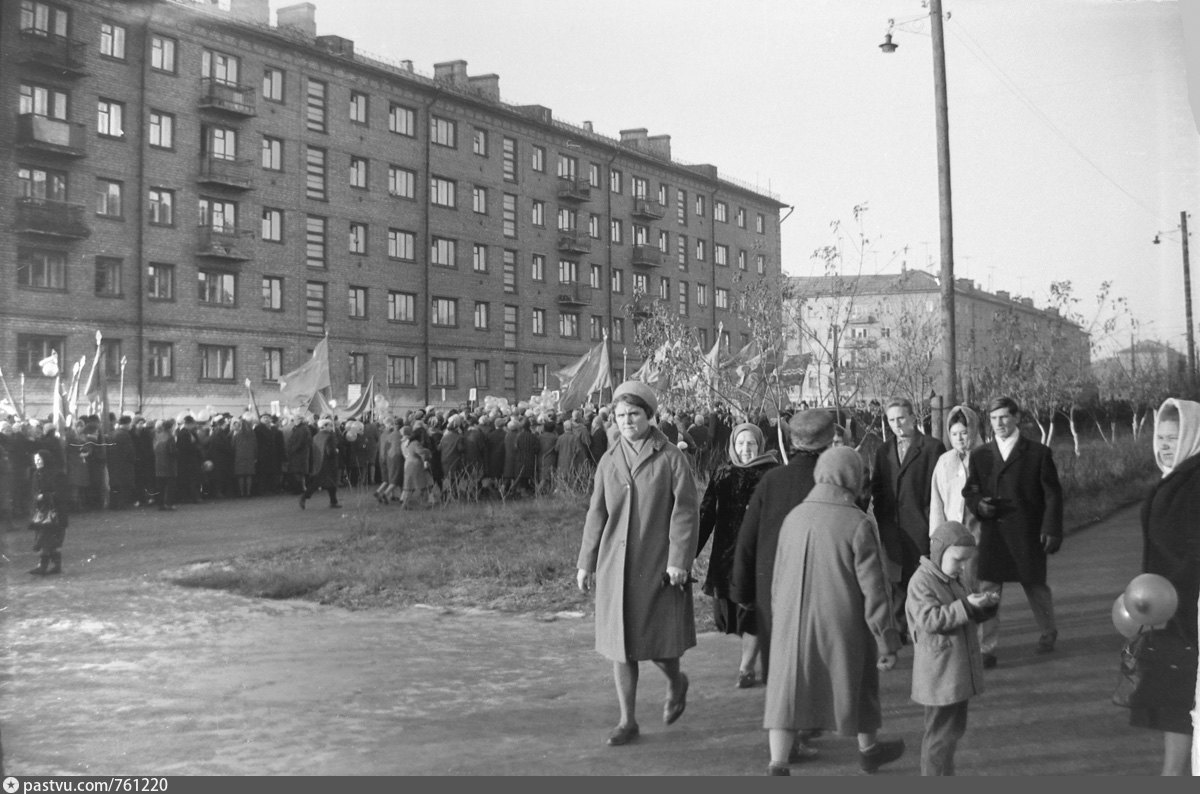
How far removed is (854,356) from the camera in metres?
7.47

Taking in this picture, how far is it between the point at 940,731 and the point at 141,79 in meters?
4.93

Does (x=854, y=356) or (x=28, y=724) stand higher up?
(x=854, y=356)

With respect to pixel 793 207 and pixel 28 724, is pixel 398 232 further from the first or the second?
pixel 28 724

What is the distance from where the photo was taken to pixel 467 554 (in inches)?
249

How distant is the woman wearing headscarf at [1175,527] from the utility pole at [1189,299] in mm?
1805

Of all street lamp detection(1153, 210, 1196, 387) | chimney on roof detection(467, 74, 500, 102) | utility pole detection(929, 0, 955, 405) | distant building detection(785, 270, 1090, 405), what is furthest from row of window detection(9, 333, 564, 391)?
street lamp detection(1153, 210, 1196, 387)

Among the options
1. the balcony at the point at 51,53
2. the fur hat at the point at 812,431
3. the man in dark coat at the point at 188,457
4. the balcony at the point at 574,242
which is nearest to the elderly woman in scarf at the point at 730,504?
the fur hat at the point at 812,431

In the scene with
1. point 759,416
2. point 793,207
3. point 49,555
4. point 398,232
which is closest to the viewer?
point 49,555

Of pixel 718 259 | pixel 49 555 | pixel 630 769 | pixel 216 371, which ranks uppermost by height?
pixel 718 259

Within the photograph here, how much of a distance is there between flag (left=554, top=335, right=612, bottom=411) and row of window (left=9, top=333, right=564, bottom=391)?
1.67ft

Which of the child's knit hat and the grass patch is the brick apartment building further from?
the child's knit hat

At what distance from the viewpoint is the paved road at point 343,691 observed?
4.65 meters

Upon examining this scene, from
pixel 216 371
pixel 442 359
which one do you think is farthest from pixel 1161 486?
pixel 216 371

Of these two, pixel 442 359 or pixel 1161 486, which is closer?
pixel 1161 486
